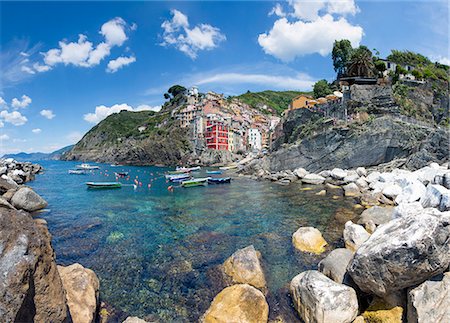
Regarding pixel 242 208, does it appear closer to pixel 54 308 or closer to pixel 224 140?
pixel 54 308

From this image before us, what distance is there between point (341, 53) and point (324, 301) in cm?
8233

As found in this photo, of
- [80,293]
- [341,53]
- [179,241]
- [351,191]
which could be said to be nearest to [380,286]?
[80,293]

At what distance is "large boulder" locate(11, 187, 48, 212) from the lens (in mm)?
21156

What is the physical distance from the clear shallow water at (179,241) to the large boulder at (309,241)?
50cm

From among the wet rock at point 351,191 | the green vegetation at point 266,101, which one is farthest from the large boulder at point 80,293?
the green vegetation at point 266,101

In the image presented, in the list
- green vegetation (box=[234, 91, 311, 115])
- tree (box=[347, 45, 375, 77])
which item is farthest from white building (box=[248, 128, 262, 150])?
tree (box=[347, 45, 375, 77])

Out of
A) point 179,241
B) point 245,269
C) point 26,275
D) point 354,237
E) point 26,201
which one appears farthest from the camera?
point 26,201

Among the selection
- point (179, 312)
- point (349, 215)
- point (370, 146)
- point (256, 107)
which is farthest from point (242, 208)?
point (256, 107)

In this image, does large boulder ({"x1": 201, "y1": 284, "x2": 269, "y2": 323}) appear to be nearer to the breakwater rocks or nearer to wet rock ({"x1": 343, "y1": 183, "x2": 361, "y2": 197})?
the breakwater rocks

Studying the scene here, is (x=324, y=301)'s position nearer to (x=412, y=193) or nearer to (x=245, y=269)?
(x=245, y=269)

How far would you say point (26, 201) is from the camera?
22016 millimetres

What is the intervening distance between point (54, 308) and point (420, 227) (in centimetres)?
947

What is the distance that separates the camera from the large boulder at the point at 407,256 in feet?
21.5

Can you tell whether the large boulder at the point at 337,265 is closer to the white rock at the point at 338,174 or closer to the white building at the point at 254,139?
the white rock at the point at 338,174
